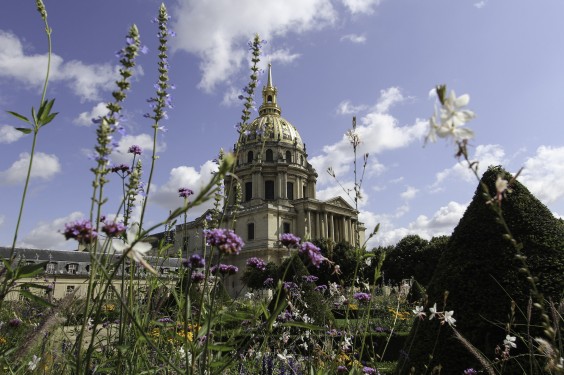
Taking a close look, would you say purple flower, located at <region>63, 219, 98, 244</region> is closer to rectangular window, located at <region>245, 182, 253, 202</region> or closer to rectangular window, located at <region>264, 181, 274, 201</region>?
rectangular window, located at <region>245, 182, 253, 202</region>

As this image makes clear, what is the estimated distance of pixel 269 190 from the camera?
66250mm

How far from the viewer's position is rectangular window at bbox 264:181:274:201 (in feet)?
217

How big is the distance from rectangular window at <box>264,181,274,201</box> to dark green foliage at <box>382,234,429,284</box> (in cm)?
2325

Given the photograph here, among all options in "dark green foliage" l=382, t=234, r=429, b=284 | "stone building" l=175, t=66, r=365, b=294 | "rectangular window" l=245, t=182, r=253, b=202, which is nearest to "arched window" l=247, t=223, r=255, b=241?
"stone building" l=175, t=66, r=365, b=294

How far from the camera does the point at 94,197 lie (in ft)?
5.65

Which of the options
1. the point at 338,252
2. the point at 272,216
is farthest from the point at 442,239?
the point at 272,216

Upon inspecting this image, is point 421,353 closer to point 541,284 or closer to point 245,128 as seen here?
point 541,284

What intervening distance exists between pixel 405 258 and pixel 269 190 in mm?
25474

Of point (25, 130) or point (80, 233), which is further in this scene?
point (25, 130)

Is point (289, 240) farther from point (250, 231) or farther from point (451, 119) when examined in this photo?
point (250, 231)

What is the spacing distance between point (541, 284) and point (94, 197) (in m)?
4.83

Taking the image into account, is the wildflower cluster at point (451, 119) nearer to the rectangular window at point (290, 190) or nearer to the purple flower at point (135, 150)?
the purple flower at point (135, 150)

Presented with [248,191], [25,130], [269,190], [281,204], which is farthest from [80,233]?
[248,191]

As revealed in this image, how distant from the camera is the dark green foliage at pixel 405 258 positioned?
45750 mm
